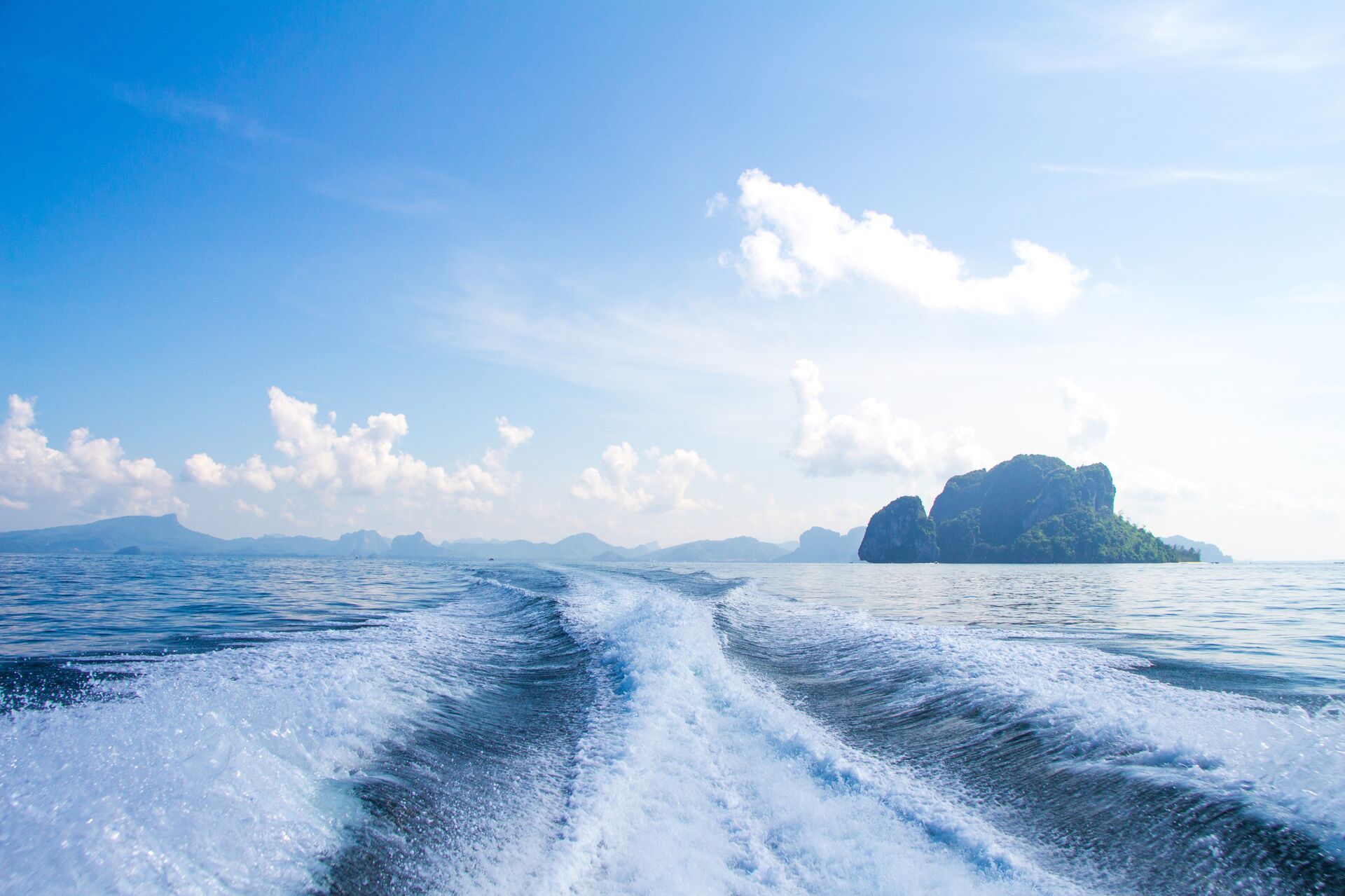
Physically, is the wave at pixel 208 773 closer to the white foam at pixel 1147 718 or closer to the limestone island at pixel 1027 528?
the white foam at pixel 1147 718

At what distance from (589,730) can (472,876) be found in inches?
151

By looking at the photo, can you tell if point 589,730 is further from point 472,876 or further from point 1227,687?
point 1227,687

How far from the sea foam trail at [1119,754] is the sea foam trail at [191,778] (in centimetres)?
592

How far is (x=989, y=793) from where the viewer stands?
234 inches

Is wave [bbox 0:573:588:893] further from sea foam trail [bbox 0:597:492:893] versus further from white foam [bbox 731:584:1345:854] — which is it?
white foam [bbox 731:584:1345:854]

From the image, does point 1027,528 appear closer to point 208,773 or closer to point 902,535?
point 902,535

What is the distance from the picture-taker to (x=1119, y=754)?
6527mm

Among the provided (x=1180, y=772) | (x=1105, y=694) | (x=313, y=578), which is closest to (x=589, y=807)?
(x=1180, y=772)

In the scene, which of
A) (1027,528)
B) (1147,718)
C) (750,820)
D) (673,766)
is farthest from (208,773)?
(1027,528)

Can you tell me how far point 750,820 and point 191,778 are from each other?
492 cm

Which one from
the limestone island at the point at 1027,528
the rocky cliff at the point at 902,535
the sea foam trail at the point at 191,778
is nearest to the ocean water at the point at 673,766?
the sea foam trail at the point at 191,778

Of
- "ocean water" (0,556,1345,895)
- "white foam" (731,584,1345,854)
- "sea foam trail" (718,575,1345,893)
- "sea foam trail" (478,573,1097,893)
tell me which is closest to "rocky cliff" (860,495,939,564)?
"ocean water" (0,556,1345,895)

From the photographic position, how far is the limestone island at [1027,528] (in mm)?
128500

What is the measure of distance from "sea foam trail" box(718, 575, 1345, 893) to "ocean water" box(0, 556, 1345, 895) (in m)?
0.03
